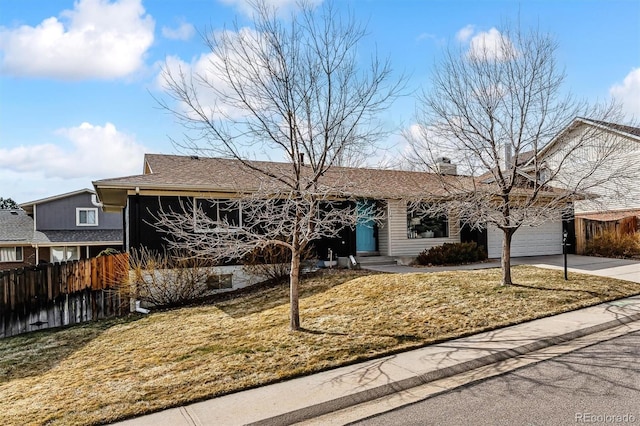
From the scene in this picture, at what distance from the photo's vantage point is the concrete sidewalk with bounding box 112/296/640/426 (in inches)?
161

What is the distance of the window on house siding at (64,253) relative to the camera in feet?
86.7

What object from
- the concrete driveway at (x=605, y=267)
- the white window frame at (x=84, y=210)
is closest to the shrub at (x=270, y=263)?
the concrete driveway at (x=605, y=267)

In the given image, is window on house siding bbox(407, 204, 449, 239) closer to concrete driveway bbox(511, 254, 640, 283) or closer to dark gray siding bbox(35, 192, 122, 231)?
concrete driveway bbox(511, 254, 640, 283)

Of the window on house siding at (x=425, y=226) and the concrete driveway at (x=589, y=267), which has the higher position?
the window on house siding at (x=425, y=226)

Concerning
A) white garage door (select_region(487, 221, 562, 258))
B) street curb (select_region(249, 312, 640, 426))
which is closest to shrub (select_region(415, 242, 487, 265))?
white garage door (select_region(487, 221, 562, 258))

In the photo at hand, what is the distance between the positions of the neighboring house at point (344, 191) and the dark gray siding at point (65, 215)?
39.9 feet

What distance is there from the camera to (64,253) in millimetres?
26672

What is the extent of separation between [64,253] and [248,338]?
25107 mm

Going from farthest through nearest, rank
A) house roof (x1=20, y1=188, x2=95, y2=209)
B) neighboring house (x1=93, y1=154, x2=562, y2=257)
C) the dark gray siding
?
the dark gray siding
house roof (x1=20, y1=188, x2=95, y2=209)
neighboring house (x1=93, y1=154, x2=562, y2=257)

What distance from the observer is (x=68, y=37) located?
8.11m

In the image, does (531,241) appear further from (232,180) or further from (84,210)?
(84,210)

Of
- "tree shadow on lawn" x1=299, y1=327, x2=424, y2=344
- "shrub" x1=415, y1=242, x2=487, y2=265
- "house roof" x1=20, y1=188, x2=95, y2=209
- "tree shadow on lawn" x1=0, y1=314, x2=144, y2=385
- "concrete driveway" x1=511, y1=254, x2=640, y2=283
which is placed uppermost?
"house roof" x1=20, y1=188, x2=95, y2=209

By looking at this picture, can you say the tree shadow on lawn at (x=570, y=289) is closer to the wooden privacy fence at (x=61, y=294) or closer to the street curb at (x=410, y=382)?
the street curb at (x=410, y=382)
